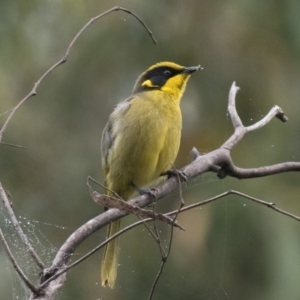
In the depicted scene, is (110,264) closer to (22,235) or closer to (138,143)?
(138,143)

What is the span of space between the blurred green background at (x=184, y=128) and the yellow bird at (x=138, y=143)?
2.95 feet

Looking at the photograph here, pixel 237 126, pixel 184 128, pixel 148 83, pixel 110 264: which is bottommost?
pixel 110 264

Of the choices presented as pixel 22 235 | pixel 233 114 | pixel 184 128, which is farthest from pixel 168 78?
pixel 22 235

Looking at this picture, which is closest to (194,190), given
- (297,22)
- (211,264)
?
(211,264)

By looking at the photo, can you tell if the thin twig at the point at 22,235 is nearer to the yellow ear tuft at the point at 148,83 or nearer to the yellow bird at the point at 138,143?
the yellow bird at the point at 138,143

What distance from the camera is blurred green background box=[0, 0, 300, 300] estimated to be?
4.76 meters

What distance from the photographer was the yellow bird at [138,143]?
334 centimetres

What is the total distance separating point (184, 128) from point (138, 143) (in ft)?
6.82

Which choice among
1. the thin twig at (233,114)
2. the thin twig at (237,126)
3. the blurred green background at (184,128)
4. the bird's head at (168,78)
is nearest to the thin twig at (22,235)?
the thin twig at (237,126)

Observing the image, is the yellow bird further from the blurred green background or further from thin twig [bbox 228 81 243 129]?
the blurred green background

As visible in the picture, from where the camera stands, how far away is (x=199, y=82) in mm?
5781

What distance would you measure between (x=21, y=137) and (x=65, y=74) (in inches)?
35.5

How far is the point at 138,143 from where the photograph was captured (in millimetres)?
3357

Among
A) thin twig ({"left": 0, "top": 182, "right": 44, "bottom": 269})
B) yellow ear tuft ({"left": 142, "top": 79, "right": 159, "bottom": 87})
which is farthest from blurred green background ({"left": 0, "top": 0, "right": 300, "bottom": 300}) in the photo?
thin twig ({"left": 0, "top": 182, "right": 44, "bottom": 269})
